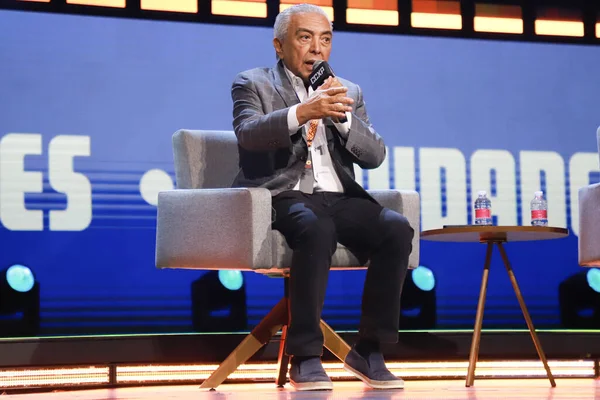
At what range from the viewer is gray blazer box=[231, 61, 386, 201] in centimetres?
335

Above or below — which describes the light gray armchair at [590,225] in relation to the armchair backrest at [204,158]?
below

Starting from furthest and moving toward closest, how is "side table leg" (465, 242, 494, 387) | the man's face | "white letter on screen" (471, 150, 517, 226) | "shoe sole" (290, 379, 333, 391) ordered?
"white letter on screen" (471, 150, 517, 226) < "side table leg" (465, 242, 494, 387) < the man's face < "shoe sole" (290, 379, 333, 391)

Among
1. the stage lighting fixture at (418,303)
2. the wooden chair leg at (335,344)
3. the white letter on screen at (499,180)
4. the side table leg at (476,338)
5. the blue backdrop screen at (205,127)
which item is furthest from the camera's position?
the white letter on screen at (499,180)

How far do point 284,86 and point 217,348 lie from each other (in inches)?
49.5

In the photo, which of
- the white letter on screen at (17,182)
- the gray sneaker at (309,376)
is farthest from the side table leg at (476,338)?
the white letter on screen at (17,182)

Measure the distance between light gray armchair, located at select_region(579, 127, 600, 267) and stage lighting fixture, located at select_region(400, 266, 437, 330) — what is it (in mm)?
1021

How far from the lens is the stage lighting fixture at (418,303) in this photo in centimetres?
459

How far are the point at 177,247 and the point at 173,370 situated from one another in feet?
2.68

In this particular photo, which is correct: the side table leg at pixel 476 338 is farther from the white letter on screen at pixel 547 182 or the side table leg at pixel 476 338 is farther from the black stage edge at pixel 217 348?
the white letter on screen at pixel 547 182

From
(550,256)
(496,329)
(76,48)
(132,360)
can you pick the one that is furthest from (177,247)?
(550,256)

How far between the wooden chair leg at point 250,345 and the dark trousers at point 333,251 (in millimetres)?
385

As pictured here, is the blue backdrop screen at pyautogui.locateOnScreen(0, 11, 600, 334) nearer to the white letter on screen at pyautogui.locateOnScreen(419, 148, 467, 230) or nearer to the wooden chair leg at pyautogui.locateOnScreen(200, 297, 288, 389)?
the white letter on screen at pyautogui.locateOnScreen(419, 148, 467, 230)

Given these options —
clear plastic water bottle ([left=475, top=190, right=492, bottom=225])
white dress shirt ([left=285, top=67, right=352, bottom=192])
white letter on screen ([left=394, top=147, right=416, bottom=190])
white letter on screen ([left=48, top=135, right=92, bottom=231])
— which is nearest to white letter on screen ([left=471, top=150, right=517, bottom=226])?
white letter on screen ([left=394, top=147, right=416, bottom=190])

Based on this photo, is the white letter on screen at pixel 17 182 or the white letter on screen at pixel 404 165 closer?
the white letter on screen at pixel 17 182
